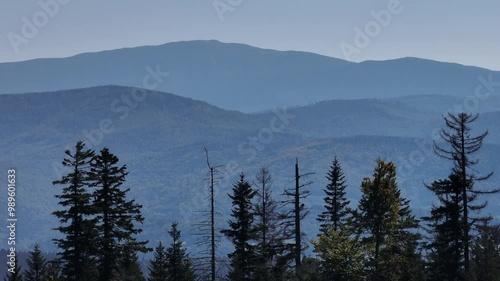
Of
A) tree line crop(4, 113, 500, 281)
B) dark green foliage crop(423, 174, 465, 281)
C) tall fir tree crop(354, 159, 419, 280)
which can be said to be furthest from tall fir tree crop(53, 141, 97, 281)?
dark green foliage crop(423, 174, 465, 281)

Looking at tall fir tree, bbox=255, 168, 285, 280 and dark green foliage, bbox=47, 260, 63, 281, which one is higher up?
tall fir tree, bbox=255, 168, 285, 280

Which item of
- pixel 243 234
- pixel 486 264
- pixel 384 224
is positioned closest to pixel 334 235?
pixel 384 224

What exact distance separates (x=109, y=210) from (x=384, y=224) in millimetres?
14148

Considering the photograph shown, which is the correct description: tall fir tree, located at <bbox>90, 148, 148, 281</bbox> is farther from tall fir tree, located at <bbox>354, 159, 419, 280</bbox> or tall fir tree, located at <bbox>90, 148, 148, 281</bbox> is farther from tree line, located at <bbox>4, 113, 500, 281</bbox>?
tall fir tree, located at <bbox>354, 159, 419, 280</bbox>

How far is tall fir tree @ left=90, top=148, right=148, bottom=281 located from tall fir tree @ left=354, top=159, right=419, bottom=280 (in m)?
11.7

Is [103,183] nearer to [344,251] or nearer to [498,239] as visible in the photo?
[344,251]

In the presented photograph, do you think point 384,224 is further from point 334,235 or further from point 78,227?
point 78,227

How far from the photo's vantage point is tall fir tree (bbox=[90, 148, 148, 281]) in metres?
43.1

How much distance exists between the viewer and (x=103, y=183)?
43344 mm

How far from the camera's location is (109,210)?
43.1 m

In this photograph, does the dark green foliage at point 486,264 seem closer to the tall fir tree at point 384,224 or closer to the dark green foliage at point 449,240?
the dark green foliage at point 449,240

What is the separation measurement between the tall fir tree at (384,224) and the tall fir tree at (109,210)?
38.5 ft

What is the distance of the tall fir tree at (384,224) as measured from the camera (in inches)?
1762

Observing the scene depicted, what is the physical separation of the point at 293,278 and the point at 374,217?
251 inches
